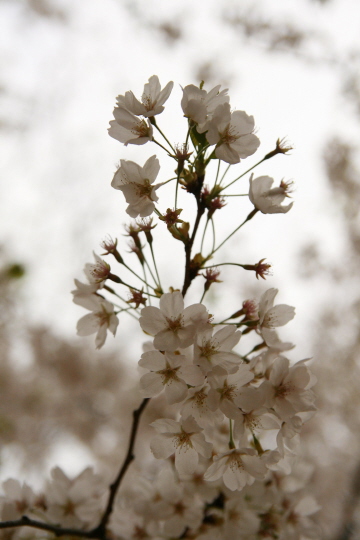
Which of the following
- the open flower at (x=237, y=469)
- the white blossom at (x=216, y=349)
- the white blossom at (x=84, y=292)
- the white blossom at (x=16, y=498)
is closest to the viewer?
the white blossom at (x=216, y=349)

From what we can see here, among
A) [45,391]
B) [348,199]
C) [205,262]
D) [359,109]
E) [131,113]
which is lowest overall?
[205,262]

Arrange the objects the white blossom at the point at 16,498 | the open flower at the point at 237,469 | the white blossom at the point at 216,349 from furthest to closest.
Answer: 1. the white blossom at the point at 16,498
2. the open flower at the point at 237,469
3. the white blossom at the point at 216,349

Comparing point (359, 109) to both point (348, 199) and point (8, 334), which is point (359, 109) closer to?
point (348, 199)

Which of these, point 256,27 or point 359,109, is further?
point 359,109

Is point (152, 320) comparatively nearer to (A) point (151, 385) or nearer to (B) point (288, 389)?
(A) point (151, 385)

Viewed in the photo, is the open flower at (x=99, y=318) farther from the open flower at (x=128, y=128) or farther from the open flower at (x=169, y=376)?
the open flower at (x=128, y=128)

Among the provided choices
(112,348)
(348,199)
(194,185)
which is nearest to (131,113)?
(194,185)

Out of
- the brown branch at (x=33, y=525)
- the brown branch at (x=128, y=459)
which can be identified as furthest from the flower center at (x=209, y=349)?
the brown branch at (x=33, y=525)
